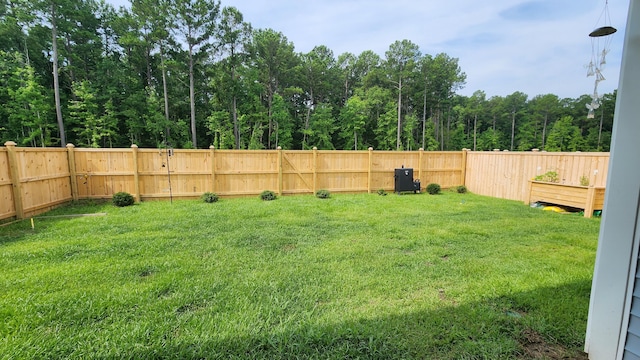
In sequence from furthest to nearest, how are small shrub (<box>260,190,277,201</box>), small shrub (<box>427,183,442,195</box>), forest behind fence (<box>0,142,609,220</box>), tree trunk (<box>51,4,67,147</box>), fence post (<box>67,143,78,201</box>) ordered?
→ tree trunk (<box>51,4,67,147</box>) → small shrub (<box>427,183,442,195</box>) → small shrub (<box>260,190,277,201</box>) → fence post (<box>67,143,78,201</box>) → forest behind fence (<box>0,142,609,220</box>)

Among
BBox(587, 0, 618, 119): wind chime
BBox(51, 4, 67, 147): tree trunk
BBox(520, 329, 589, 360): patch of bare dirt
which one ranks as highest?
BBox(51, 4, 67, 147): tree trunk

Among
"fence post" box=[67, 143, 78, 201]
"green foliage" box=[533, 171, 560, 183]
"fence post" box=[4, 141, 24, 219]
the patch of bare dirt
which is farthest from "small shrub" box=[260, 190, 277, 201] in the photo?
"green foliage" box=[533, 171, 560, 183]

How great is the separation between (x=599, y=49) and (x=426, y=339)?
4.55m

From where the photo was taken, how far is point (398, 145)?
30656 millimetres

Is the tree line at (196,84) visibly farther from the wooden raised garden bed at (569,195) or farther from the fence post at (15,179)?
the wooden raised garden bed at (569,195)

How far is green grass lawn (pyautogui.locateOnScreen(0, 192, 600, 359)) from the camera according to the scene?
2258 mm

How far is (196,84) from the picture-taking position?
2547 cm

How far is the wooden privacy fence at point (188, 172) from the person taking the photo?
21.2ft

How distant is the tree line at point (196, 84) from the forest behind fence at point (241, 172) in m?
14.2

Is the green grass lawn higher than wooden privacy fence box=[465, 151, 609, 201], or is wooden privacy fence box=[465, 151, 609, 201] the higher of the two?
wooden privacy fence box=[465, 151, 609, 201]

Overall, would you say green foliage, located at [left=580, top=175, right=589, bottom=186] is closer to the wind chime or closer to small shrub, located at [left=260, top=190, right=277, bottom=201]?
the wind chime

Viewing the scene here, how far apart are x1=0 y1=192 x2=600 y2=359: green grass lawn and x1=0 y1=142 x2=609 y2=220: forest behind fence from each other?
1.65 metres

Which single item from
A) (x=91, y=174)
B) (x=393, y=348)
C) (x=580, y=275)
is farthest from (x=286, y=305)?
(x=91, y=174)

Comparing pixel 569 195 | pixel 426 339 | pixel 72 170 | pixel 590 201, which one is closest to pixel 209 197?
pixel 72 170
